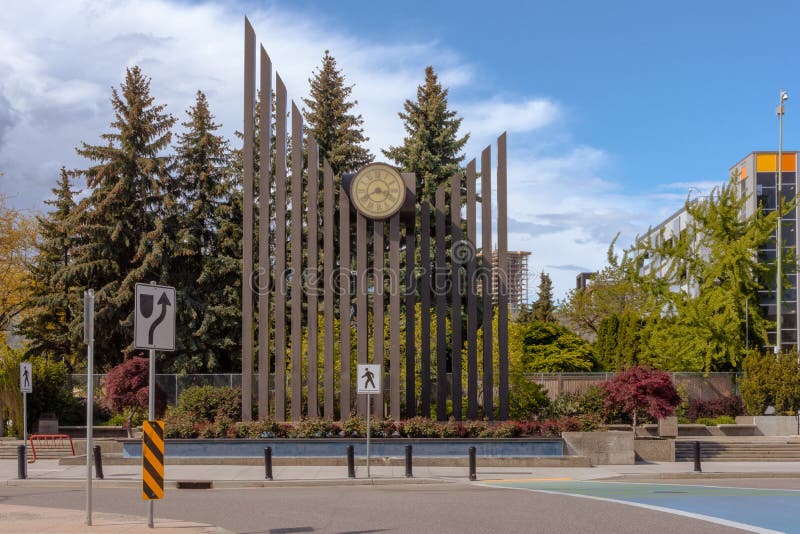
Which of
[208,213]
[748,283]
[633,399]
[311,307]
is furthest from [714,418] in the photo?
[208,213]

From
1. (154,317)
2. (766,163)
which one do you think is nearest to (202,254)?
(154,317)

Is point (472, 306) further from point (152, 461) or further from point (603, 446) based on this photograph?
point (152, 461)

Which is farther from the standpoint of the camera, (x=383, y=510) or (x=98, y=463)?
(x=98, y=463)

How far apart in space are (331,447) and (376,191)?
823cm

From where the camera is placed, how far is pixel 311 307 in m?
29.0

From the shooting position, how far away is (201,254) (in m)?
47.6

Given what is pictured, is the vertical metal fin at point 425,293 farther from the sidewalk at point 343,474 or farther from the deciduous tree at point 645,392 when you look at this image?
the deciduous tree at point 645,392

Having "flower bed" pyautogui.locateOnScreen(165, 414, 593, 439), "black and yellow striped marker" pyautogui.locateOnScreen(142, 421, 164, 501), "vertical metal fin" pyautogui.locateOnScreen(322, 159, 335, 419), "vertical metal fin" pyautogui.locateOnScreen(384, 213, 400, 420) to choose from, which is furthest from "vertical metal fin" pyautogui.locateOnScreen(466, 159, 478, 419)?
"black and yellow striped marker" pyautogui.locateOnScreen(142, 421, 164, 501)

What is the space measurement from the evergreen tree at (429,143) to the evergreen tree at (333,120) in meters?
1.88

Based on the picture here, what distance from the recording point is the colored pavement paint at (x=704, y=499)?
14828 mm

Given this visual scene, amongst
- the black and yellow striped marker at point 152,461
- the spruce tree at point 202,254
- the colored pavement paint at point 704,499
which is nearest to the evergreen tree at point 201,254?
the spruce tree at point 202,254

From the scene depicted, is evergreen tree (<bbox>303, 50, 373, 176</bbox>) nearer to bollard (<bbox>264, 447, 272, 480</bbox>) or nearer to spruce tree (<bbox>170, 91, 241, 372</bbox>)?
spruce tree (<bbox>170, 91, 241, 372</bbox>)

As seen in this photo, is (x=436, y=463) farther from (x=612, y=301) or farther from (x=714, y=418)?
(x=612, y=301)

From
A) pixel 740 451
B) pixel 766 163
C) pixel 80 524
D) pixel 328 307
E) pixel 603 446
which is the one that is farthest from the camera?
pixel 766 163
